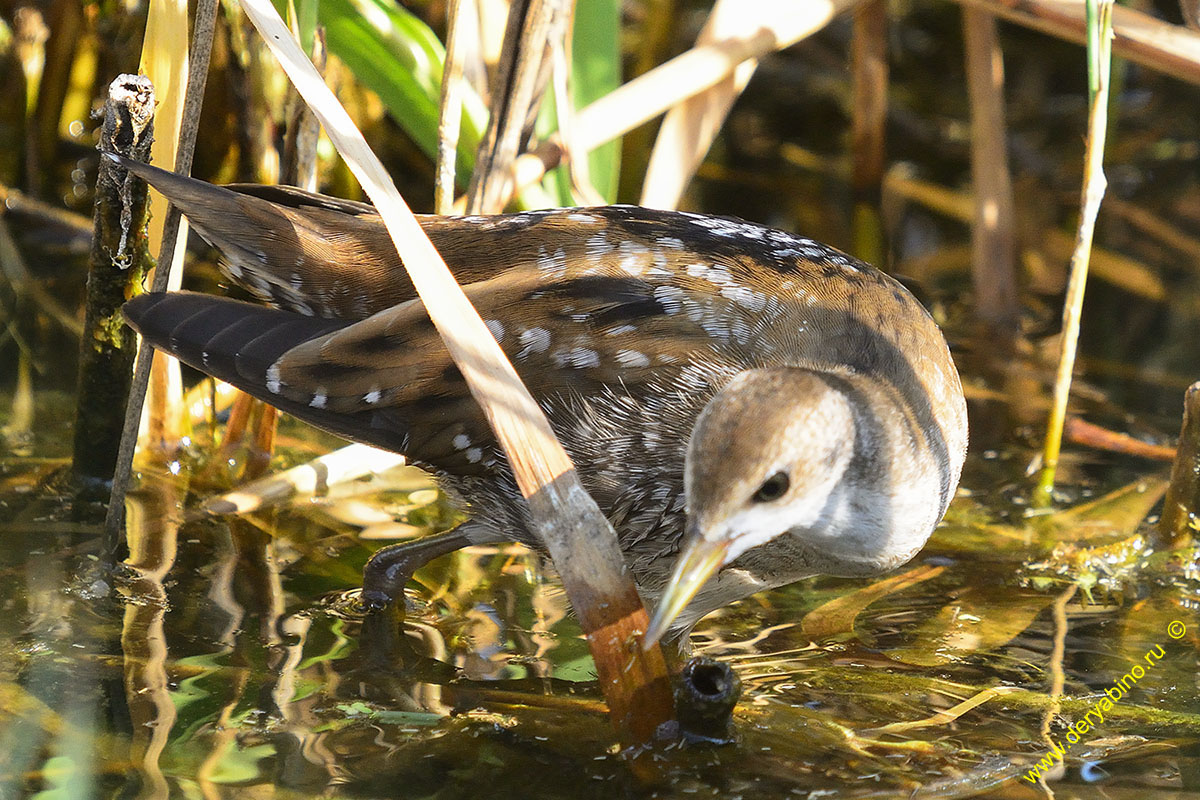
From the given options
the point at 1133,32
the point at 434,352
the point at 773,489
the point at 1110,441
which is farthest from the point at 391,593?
the point at 1133,32

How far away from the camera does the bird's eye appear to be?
2.50 m

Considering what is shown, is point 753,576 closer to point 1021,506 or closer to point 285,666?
point 285,666

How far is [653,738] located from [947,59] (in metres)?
5.29

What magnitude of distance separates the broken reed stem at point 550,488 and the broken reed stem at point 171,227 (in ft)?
2.12

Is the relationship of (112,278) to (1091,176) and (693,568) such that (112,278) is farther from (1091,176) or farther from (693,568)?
(1091,176)

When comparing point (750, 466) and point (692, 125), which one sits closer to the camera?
point (750, 466)

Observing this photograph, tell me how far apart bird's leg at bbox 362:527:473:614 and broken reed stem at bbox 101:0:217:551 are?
63 centimetres

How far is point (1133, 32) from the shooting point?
3.95 meters

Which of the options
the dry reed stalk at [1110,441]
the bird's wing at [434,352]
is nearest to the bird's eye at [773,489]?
the bird's wing at [434,352]

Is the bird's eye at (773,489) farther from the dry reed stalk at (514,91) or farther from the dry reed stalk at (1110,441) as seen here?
the dry reed stalk at (1110,441)

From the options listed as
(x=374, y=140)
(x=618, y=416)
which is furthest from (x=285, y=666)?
(x=374, y=140)

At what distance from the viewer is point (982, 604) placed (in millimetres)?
3504

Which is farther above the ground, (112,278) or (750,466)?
(112,278)

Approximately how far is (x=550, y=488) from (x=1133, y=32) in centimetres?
257
